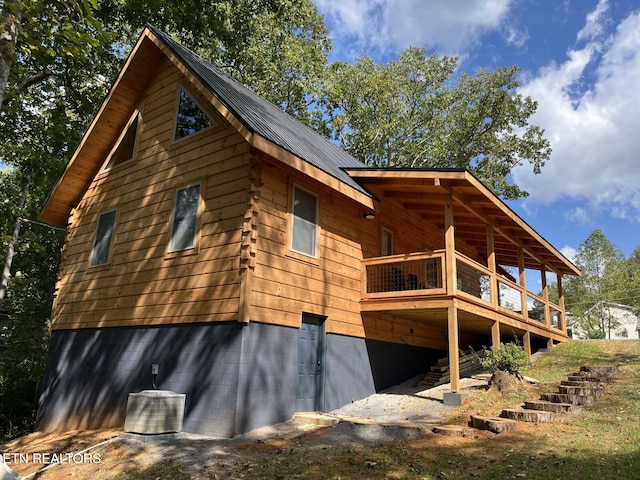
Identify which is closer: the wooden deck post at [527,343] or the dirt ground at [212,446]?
the dirt ground at [212,446]

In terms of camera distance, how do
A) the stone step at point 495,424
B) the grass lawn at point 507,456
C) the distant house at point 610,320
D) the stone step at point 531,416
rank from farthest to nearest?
the distant house at point 610,320 → the stone step at point 531,416 → the stone step at point 495,424 → the grass lawn at point 507,456

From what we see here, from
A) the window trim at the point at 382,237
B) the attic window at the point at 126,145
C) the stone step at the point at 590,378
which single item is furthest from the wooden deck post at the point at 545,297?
the attic window at the point at 126,145

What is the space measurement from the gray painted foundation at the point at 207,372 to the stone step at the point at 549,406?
386 cm

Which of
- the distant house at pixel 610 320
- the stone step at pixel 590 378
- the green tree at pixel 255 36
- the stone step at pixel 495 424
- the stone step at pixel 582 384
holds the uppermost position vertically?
the green tree at pixel 255 36

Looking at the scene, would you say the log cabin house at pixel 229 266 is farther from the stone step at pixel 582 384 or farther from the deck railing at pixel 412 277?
the stone step at pixel 582 384

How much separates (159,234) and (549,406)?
27.7 feet

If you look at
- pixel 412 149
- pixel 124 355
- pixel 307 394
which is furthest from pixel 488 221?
pixel 412 149

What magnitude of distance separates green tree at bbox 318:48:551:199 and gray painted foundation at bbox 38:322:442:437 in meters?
18.6

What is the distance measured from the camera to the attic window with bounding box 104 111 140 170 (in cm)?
1202

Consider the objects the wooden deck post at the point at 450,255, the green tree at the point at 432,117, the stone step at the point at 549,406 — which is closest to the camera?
the stone step at the point at 549,406

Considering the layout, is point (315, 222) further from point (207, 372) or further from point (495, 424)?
point (495, 424)

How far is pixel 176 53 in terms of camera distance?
10234mm

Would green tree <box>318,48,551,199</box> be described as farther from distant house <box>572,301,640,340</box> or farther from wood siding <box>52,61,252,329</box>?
distant house <box>572,301,640,340</box>

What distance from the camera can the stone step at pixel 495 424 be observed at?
265 inches
